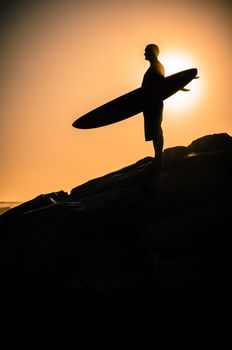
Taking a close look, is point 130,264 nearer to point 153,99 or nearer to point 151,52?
point 153,99

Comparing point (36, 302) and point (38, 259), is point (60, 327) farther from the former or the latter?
point (38, 259)

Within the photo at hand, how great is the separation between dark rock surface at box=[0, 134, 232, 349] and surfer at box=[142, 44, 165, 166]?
3.84 feet

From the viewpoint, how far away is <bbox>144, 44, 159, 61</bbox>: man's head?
938cm

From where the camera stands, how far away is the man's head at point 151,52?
9377mm

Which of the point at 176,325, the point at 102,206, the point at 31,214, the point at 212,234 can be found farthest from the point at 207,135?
the point at 176,325

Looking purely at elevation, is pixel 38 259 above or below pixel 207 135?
below

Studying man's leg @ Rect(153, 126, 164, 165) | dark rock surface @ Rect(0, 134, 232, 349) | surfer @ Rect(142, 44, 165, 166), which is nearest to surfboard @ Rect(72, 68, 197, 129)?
surfer @ Rect(142, 44, 165, 166)

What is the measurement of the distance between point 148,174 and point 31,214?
4179 millimetres

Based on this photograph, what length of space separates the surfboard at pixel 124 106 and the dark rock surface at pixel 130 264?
2.35 metres

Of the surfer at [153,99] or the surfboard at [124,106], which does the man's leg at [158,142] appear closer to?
the surfer at [153,99]

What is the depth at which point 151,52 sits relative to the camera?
9.42 metres

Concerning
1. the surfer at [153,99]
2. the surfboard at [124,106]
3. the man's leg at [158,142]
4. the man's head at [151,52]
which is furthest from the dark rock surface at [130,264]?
the man's head at [151,52]

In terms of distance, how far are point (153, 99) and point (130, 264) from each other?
201 inches

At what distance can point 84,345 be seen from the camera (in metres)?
5.63
